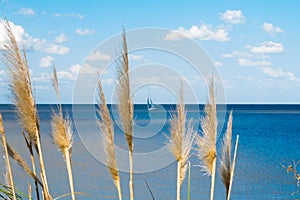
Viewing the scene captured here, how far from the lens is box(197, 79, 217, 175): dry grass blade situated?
2622 millimetres

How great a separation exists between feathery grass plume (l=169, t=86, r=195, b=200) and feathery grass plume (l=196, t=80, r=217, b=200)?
8 cm

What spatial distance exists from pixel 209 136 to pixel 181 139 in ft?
0.57

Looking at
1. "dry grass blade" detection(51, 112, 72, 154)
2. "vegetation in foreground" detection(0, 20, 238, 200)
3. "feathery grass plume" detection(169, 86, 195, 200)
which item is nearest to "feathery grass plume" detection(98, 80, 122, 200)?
"vegetation in foreground" detection(0, 20, 238, 200)

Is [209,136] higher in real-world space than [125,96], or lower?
lower

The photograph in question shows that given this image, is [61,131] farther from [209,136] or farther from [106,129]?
[209,136]

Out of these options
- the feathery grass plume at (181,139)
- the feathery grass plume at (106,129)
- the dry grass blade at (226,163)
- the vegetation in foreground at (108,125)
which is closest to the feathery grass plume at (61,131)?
the vegetation in foreground at (108,125)

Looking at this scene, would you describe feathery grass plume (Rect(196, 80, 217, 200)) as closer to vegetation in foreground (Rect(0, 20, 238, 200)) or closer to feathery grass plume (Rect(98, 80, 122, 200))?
vegetation in foreground (Rect(0, 20, 238, 200))

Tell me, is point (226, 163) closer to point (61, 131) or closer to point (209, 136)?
point (209, 136)

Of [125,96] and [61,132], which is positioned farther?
[61,132]

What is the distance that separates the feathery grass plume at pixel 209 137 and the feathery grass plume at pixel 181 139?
3.2 inches

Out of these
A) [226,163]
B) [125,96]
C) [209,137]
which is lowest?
[226,163]

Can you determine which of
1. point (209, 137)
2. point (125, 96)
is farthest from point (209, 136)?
point (125, 96)

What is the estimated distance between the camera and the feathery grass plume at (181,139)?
259 cm

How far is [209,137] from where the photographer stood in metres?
2.72
